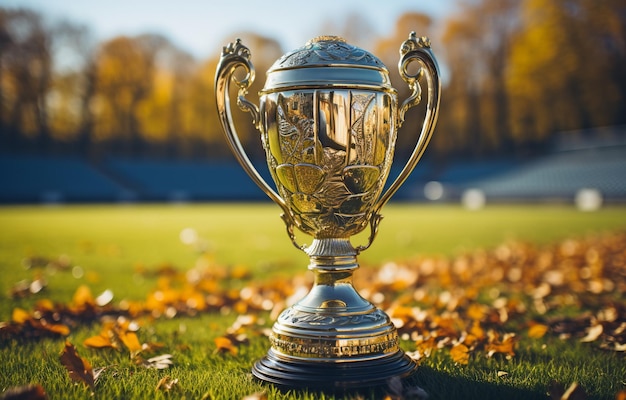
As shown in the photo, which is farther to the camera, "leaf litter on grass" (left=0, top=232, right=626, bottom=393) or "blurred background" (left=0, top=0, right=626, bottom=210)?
"blurred background" (left=0, top=0, right=626, bottom=210)

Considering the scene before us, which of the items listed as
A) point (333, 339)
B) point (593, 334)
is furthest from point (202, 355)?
point (593, 334)

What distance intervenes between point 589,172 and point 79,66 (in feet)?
103

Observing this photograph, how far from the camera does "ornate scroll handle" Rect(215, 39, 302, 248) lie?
2.49m

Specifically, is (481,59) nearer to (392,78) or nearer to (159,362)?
(392,78)

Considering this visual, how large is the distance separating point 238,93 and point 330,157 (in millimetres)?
501

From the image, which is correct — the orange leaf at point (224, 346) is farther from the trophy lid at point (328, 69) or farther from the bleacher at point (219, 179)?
the bleacher at point (219, 179)

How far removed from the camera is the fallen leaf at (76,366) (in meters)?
2.35

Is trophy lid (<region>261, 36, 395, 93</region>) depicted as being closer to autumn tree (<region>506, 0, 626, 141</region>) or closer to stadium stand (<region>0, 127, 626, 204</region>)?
stadium stand (<region>0, 127, 626, 204</region>)

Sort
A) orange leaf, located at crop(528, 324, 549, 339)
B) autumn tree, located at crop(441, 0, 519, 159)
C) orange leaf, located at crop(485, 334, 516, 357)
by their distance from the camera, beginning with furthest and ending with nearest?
autumn tree, located at crop(441, 0, 519, 159) < orange leaf, located at crop(528, 324, 549, 339) < orange leaf, located at crop(485, 334, 516, 357)

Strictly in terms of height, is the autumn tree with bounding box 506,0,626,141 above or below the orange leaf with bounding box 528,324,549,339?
above

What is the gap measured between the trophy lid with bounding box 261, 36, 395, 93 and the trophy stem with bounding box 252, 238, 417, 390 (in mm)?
668

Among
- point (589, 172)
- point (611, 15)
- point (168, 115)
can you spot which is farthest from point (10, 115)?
point (611, 15)

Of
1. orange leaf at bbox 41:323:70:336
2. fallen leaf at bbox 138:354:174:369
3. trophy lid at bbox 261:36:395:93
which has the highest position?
trophy lid at bbox 261:36:395:93

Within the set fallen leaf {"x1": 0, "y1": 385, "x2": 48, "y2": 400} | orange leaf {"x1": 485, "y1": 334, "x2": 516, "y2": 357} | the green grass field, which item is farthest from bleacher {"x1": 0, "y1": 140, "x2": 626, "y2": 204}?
fallen leaf {"x1": 0, "y1": 385, "x2": 48, "y2": 400}
